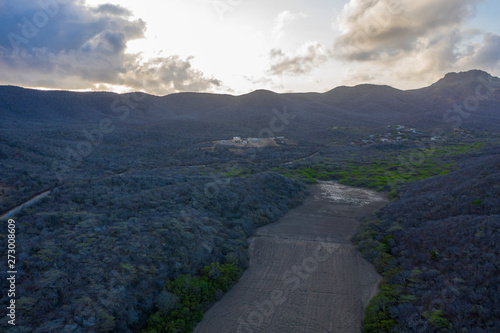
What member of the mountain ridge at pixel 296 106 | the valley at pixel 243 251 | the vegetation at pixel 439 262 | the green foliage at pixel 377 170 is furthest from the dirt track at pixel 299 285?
the mountain ridge at pixel 296 106

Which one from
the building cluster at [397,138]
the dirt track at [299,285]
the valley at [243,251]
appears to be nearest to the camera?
the valley at [243,251]

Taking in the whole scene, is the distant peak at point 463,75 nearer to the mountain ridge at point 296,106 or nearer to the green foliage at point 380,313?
the mountain ridge at point 296,106

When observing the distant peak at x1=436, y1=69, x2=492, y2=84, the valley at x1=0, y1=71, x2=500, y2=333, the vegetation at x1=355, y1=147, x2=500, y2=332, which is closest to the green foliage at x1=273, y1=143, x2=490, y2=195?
the valley at x1=0, y1=71, x2=500, y2=333

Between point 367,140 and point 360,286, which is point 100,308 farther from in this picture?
point 367,140

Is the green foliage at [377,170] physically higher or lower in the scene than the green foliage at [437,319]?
higher

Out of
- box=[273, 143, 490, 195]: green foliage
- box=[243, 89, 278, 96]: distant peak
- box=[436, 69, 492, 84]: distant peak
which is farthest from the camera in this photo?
box=[436, 69, 492, 84]: distant peak

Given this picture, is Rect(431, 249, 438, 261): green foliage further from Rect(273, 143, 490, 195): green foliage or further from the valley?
Rect(273, 143, 490, 195): green foliage

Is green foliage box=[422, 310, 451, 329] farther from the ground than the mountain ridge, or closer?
closer
